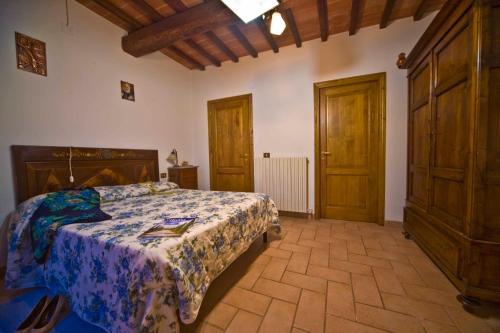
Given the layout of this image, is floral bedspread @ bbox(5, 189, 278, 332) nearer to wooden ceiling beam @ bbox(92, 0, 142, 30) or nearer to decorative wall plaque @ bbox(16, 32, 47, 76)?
decorative wall plaque @ bbox(16, 32, 47, 76)

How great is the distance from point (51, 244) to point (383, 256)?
→ 273cm

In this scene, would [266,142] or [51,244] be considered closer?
[51,244]

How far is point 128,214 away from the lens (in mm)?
1478

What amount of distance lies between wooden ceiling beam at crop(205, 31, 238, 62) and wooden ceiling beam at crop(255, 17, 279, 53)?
2.21 ft

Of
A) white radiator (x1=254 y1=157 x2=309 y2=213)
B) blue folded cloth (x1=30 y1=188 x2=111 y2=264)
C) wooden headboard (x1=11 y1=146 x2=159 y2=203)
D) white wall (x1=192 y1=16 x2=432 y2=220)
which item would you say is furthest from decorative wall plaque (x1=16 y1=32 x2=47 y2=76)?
white radiator (x1=254 y1=157 x2=309 y2=213)

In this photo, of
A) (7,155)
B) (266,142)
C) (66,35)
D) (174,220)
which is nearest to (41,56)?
(66,35)

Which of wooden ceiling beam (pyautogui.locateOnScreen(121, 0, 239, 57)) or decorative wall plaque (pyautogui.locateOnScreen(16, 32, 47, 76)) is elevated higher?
wooden ceiling beam (pyautogui.locateOnScreen(121, 0, 239, 57))

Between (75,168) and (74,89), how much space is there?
2.94 feet

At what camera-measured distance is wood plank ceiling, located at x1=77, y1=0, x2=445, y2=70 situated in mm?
2191

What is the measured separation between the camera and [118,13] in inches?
90.9

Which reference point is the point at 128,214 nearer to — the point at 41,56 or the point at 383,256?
the point at 41,56

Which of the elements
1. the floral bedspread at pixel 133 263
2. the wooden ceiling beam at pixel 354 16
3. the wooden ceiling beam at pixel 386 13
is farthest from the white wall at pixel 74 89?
the wooden ceiling beam at pixel 386 13

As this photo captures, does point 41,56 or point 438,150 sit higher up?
point 41,56

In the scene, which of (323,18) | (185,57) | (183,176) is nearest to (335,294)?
(183,176)
